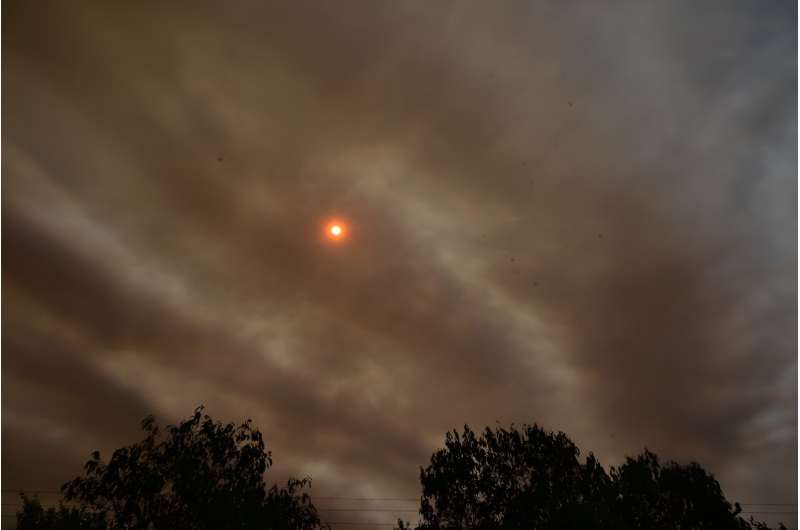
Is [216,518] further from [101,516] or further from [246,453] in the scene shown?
[101,516]

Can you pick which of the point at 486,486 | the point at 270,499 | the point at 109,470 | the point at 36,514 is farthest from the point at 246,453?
the point at 36,514

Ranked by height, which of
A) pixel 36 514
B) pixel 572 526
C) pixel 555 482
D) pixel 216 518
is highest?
pixel 555 482

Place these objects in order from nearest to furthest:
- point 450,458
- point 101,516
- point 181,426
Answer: point 101,516 < point 181,426 < point 450,458

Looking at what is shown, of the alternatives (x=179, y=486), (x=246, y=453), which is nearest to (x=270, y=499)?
(x=246, y=453)

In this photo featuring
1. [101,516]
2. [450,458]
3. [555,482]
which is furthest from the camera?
[450,458]

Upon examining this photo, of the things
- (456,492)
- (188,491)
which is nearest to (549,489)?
(456,492)

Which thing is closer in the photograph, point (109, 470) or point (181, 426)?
point (109, 470)

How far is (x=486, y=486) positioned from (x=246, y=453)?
21.5 metres

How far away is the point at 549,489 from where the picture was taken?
38.2 metres

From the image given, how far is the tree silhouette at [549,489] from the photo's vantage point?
1475 inches

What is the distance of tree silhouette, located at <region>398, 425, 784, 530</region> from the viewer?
123 feet

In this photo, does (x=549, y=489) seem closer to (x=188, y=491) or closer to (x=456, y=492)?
(x=456, y=492)

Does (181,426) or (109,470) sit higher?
(181,426)

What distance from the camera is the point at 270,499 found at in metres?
37.7
